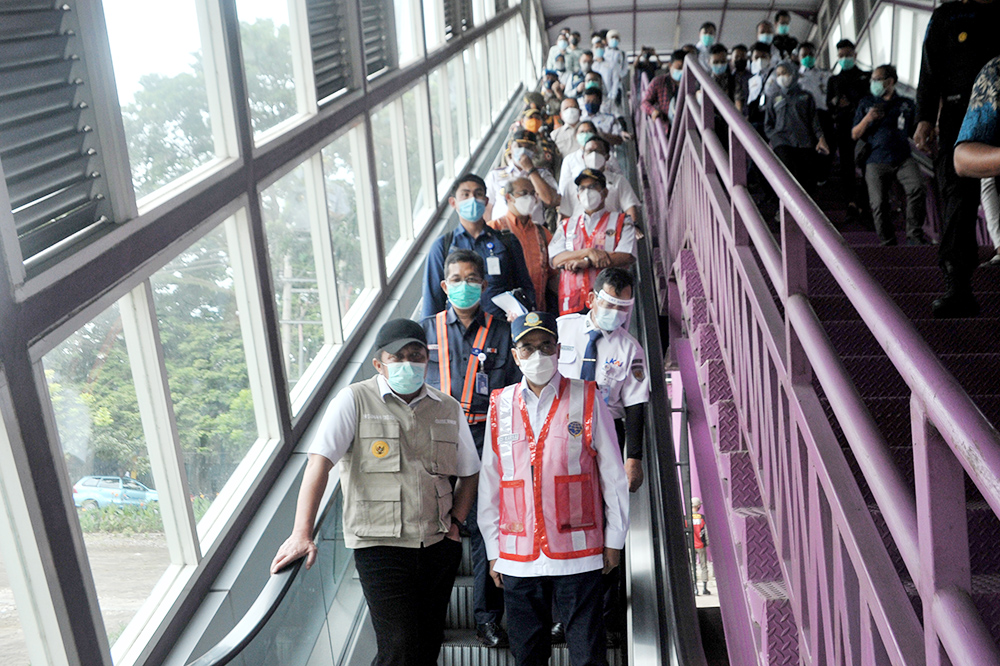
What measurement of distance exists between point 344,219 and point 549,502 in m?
4.61

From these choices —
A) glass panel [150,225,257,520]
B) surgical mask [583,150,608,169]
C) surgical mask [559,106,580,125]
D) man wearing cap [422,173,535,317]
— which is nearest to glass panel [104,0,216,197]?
glass panel [150,225,257,520]

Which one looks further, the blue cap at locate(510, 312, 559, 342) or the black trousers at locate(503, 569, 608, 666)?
the blue cap at locate(510, 312, 559, 342)

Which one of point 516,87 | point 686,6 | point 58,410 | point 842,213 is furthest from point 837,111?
point 686,6

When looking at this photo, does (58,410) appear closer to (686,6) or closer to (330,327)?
(330,327)

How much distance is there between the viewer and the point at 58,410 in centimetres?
364

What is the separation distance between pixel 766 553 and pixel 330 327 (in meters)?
4.87

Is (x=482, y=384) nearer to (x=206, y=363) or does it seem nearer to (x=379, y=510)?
(x=379, y=510)

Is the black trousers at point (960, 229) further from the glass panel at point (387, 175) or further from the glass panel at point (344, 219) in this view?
the glass panel at point (387, 175)

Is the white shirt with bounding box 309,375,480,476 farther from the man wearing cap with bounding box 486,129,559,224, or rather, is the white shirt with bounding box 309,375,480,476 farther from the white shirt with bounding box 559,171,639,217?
the white shirt with bounding box 559,171,639,217

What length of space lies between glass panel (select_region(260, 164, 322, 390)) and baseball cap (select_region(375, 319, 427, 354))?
231 cm

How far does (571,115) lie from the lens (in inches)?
406

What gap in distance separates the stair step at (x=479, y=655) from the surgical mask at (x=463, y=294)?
5.55 ft

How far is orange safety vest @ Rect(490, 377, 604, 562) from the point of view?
146 inches

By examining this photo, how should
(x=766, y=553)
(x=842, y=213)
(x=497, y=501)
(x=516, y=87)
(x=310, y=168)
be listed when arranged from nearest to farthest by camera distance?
(x=766, y=553)
(x=497, y=501)
(x=310, y=168)
(x=842, y=213)
(x=516, y=87)
